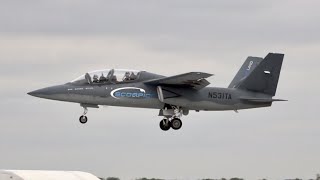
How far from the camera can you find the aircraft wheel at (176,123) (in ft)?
229

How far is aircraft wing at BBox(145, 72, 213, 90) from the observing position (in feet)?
222

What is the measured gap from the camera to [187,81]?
69188 mm

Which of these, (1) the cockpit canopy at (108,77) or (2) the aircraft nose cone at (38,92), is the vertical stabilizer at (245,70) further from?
(2) the aircraft nose cone at (38,92)

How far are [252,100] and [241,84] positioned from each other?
143cm

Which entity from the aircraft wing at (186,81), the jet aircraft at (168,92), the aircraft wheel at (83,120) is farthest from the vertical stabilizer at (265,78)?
the aircraft wheel at (83,120)

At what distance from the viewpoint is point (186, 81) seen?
227ft

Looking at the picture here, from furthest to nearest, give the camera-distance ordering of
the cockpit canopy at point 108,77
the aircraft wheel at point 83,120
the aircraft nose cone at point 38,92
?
1. the cockpit canopy at point 108,77
2. the aircraft nose cone at point 38,92
3. the aircraft wheel at point 83,120

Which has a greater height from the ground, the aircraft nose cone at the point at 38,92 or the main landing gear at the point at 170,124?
the aircraft nose cone at the point at 38,92

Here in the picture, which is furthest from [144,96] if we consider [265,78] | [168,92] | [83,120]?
[265,78]

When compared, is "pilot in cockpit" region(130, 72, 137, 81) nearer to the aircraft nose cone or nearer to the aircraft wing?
the aircraft wing

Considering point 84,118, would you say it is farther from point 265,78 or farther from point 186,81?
point 265,78

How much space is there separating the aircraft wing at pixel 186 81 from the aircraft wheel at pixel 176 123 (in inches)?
78.8

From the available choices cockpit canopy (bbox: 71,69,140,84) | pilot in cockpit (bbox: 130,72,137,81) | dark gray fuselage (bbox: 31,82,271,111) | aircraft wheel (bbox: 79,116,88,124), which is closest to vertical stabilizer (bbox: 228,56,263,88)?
dark gray fuselage (bbox: 31,82,271,111)

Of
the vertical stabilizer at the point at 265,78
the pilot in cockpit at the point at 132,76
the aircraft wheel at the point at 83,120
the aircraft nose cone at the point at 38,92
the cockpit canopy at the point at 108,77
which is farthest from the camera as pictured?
the vertical stabilizer at the point at 265,78
